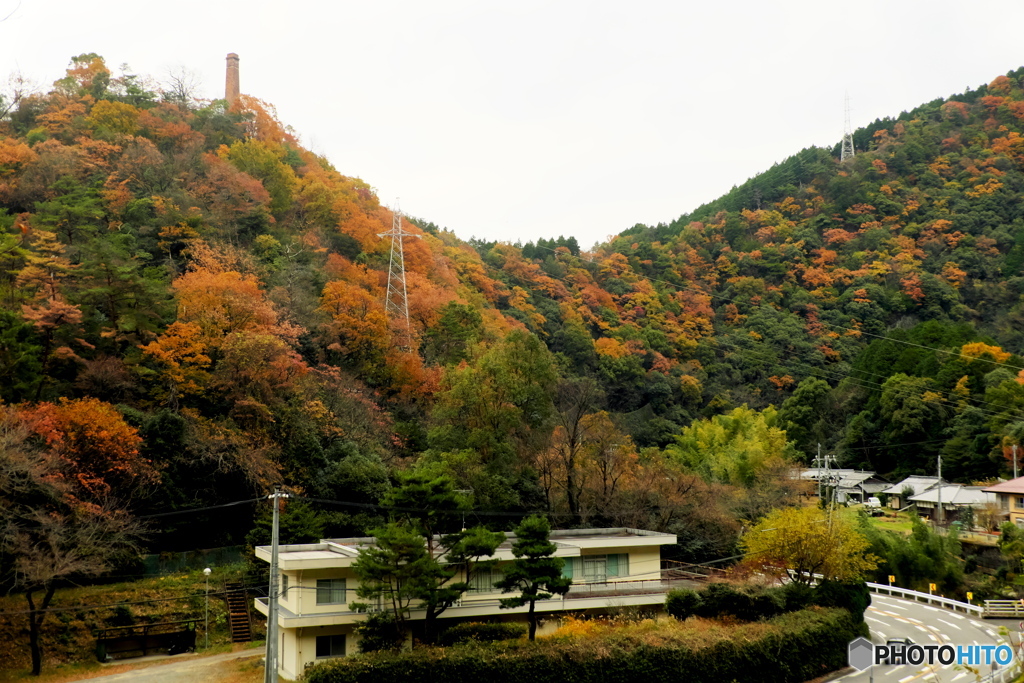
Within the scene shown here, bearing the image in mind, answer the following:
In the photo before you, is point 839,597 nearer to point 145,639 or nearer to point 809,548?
point 809,548

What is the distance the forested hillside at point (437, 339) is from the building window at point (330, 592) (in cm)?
395

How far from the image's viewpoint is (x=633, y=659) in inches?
804

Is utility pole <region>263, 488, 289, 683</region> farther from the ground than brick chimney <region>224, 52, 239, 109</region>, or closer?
closer

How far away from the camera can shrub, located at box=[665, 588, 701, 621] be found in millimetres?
23703

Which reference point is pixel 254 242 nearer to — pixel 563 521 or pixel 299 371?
pixel 299 371

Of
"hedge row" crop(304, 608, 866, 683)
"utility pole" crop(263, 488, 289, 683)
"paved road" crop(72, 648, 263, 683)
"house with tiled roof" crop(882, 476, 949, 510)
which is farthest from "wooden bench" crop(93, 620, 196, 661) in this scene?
"house with tiled roof" crop(882, 476, 949, 510)

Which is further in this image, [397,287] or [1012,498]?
[397,287]

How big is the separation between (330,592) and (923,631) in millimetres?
18073

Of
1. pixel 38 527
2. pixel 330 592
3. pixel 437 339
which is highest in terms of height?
pixel 437 339

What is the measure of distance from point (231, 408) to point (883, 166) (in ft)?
215

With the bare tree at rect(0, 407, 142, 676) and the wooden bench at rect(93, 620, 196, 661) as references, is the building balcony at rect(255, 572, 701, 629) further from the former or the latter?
the bare tree at rect(0, 407, 142, 676)

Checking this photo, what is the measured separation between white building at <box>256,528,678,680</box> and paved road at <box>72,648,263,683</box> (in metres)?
1.51

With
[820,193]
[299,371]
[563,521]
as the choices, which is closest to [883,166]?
[820,193]

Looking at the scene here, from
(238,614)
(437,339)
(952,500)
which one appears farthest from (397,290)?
(952,500)
